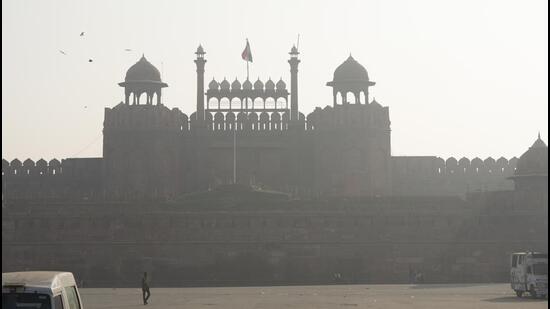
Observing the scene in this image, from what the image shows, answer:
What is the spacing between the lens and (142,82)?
46250 millimetres

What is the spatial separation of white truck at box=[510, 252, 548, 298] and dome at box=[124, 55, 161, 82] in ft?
83.4

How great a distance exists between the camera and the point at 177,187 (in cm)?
4562

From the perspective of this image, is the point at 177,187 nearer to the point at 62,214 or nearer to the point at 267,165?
the point at 267,165

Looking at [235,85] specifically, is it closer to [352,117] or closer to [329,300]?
[352,117]

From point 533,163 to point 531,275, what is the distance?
18.3 metres

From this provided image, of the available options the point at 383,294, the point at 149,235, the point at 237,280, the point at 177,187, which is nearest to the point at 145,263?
the point at 149,235

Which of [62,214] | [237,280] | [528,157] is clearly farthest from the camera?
[528,157]

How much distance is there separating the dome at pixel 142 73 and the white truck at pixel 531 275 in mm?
25423

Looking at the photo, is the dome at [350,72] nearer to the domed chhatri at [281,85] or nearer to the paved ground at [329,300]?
the domed chhatri at [281,85]

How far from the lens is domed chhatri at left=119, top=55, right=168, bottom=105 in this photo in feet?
152

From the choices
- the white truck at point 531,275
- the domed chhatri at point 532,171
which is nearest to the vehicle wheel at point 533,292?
the white truck at point 531,275

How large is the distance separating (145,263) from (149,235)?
1.09 metres

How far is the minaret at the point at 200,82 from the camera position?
47.2 m

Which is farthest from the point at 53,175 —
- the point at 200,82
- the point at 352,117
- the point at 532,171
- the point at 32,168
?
the point at 532,171
